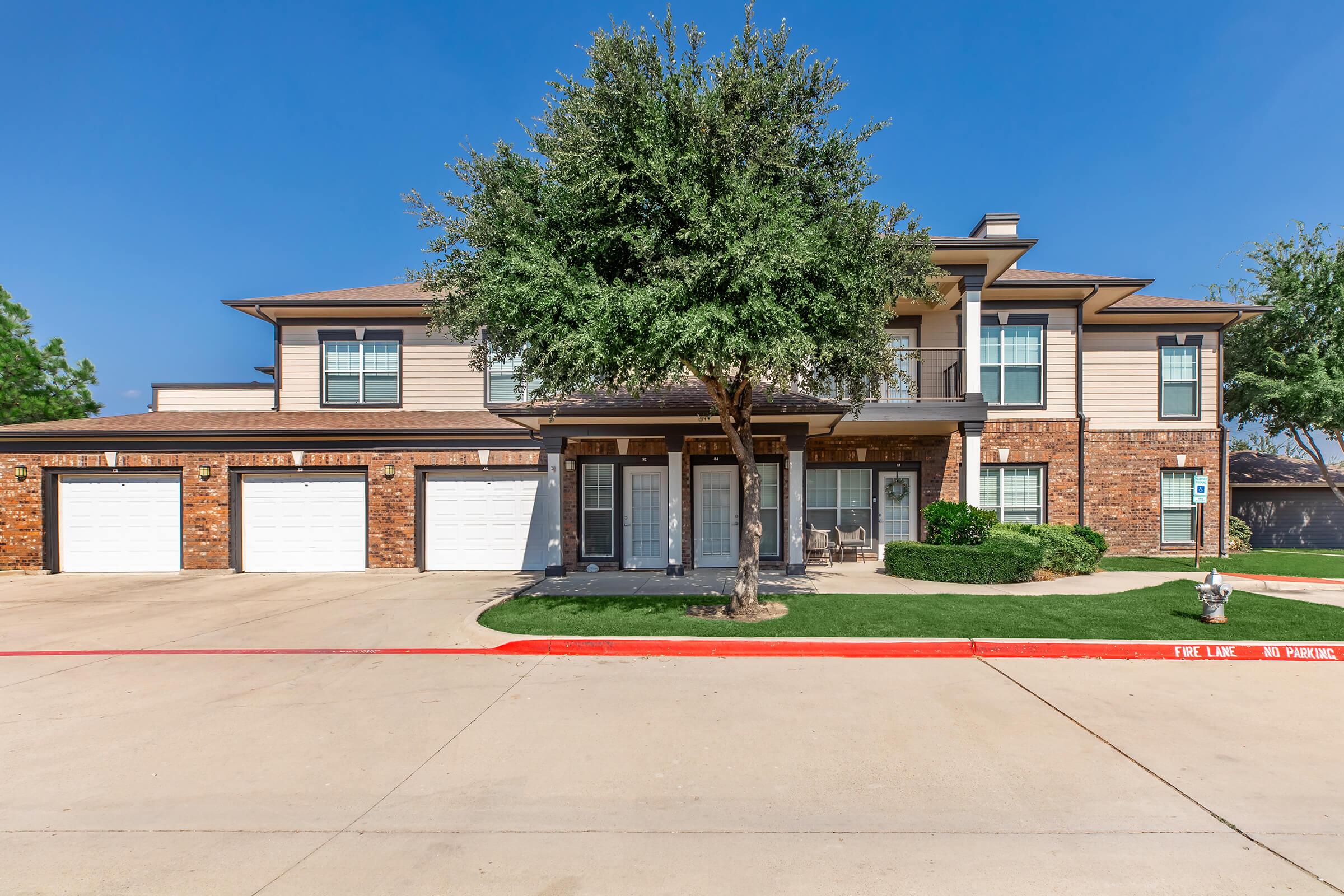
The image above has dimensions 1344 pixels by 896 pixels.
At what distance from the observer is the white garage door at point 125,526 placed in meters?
14.8

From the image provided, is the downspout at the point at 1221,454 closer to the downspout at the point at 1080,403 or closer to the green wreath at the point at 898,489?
the downspout at the point at 1080,403

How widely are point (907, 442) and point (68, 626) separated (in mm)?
16128

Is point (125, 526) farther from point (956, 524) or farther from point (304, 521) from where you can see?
point (956, 524)

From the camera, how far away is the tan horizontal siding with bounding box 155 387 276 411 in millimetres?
17016

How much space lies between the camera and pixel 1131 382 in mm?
16156

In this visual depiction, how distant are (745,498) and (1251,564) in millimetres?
13825

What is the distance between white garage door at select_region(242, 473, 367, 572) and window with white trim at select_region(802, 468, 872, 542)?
35.2ft

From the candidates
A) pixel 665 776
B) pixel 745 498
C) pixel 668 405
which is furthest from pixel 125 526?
pixel 665 776

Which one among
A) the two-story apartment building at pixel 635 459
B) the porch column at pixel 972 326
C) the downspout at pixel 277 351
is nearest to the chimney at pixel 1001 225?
the two-story apartment building at pixel 635 459

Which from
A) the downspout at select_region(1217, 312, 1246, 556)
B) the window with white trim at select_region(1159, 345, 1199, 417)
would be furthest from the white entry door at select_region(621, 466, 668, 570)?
the downspout at select_region(1217, 312, 1246, 556)

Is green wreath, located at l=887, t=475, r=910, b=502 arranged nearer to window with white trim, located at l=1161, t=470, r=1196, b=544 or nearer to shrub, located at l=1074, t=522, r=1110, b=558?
shrub, located at l=1074, t=522, r=1110, b=558

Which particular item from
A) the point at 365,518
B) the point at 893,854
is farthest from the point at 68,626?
the point at 893,854

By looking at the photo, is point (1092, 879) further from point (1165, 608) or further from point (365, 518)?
point (365, 518)

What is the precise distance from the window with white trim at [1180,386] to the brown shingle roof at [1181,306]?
3.31ft
